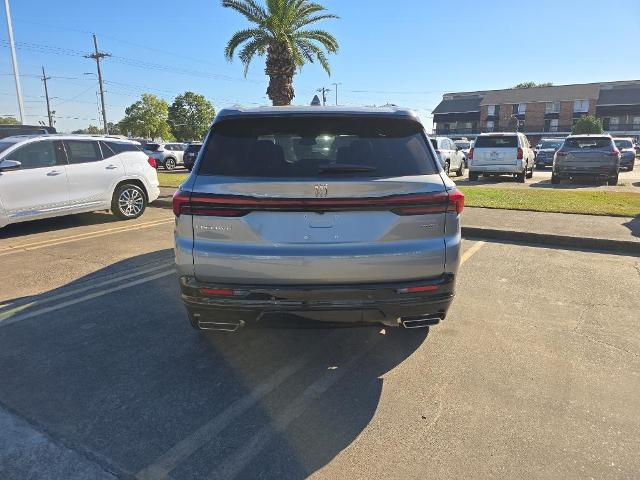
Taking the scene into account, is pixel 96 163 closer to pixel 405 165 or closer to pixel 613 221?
pixel 405 165

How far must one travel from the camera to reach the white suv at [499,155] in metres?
16.5

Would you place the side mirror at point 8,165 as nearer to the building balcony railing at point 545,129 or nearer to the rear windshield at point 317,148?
the rear windshield at point 317,148

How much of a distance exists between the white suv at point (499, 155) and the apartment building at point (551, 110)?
61.0 metres

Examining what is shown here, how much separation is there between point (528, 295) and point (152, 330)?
151 inches

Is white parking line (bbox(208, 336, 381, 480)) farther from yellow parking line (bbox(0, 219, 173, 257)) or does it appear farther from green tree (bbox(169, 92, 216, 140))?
green tree (bbox(169, 92, 216, 140))

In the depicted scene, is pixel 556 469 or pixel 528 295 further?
pixel 528 295

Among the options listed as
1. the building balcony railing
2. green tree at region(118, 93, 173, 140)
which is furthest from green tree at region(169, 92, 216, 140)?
the building balcony railing

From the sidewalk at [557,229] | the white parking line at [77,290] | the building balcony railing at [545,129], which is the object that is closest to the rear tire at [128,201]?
the white parking line at [77,290]

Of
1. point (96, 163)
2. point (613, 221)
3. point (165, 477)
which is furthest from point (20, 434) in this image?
point (613, 221)

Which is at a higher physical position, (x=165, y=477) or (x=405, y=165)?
(x=405, y=165)

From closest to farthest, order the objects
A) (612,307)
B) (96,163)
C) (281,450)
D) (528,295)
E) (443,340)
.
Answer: (281,450)
(443,340)
(612,307)
(528,295)
(96,163)

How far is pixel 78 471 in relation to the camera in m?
2.37

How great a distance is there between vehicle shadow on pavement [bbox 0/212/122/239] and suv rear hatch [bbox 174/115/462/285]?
7.20 metres

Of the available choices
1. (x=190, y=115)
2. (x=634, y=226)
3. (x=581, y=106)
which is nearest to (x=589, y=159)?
(x=634, y=226)
